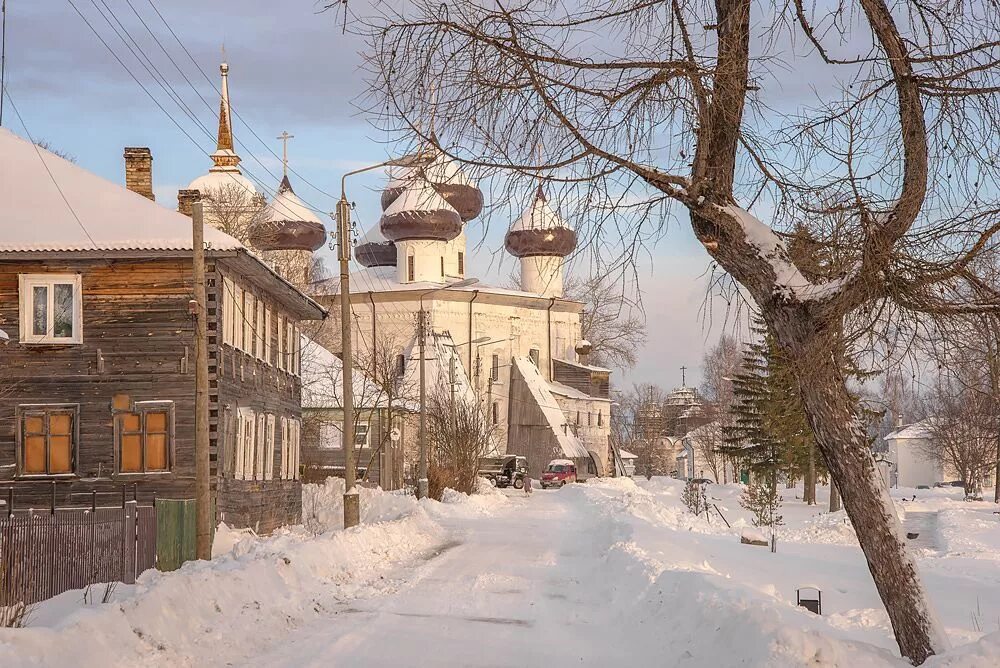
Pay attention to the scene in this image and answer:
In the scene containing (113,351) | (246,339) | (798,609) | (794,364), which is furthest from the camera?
(246,339)

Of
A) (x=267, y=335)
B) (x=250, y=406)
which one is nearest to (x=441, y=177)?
(x=250, y=406)

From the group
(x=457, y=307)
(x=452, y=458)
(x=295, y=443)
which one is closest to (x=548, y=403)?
(x=457, y=307)

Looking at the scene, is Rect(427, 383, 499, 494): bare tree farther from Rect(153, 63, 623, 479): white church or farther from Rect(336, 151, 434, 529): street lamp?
Rect(153, 63, 623, 479): white church

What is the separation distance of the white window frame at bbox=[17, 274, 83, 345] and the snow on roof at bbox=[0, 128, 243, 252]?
826 mm

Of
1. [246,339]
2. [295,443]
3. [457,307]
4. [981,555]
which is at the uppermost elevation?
[457,307]

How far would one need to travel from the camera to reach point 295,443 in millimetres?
36844

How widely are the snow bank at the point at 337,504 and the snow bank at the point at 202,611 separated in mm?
16574

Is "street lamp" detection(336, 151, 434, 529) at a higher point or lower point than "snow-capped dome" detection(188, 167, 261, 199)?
lower

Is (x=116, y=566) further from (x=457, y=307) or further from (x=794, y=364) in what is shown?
(x=457, y=307)

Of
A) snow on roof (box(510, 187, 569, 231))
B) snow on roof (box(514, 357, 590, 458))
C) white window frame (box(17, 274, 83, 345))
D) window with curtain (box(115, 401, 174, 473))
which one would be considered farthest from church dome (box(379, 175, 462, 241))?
snow on roof (box(510, 187, 569, 231))

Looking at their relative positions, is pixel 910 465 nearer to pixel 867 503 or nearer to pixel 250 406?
pixel 250 406

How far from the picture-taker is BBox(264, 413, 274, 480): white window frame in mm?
31891

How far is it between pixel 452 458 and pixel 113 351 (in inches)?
968

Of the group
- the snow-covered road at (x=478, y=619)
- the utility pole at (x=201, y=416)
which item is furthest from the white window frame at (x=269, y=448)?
the utility pole at (x=201, y=416)
